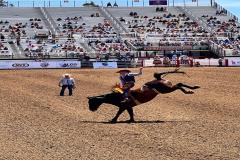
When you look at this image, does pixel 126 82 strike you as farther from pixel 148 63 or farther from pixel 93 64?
pixel 148 63

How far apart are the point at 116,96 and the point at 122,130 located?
2257mm

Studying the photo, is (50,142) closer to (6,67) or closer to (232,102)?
(232,102)

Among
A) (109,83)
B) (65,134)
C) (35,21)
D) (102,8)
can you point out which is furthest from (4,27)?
(65,134)

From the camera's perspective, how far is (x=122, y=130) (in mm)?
17219

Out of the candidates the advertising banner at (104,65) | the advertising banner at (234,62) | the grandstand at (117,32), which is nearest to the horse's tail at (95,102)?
the advertising banner at (104,65)

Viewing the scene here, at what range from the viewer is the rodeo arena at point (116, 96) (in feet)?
47.0

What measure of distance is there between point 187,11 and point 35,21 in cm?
2442

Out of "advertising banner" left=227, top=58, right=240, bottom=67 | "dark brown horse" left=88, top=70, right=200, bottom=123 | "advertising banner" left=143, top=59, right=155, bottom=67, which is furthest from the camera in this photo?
"advertising banner" left=227, top=58, right=240, bottom=67

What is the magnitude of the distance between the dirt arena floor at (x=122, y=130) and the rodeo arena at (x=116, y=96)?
2 cm

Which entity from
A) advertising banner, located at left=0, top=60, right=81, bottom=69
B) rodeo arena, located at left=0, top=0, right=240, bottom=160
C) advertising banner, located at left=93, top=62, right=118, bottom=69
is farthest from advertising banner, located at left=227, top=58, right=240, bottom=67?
advertising banner, located at left=0, top=60, right=81, bottom=69

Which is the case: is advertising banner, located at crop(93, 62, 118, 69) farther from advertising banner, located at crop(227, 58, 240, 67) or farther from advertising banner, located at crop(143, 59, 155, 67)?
advertising banner, located at crop(227, 58, 240, 67)

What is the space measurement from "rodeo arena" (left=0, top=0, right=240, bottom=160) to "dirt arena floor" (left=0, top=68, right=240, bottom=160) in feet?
0.08

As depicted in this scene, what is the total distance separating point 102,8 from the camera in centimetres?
9619

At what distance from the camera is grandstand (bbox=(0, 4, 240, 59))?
72.7 metres
